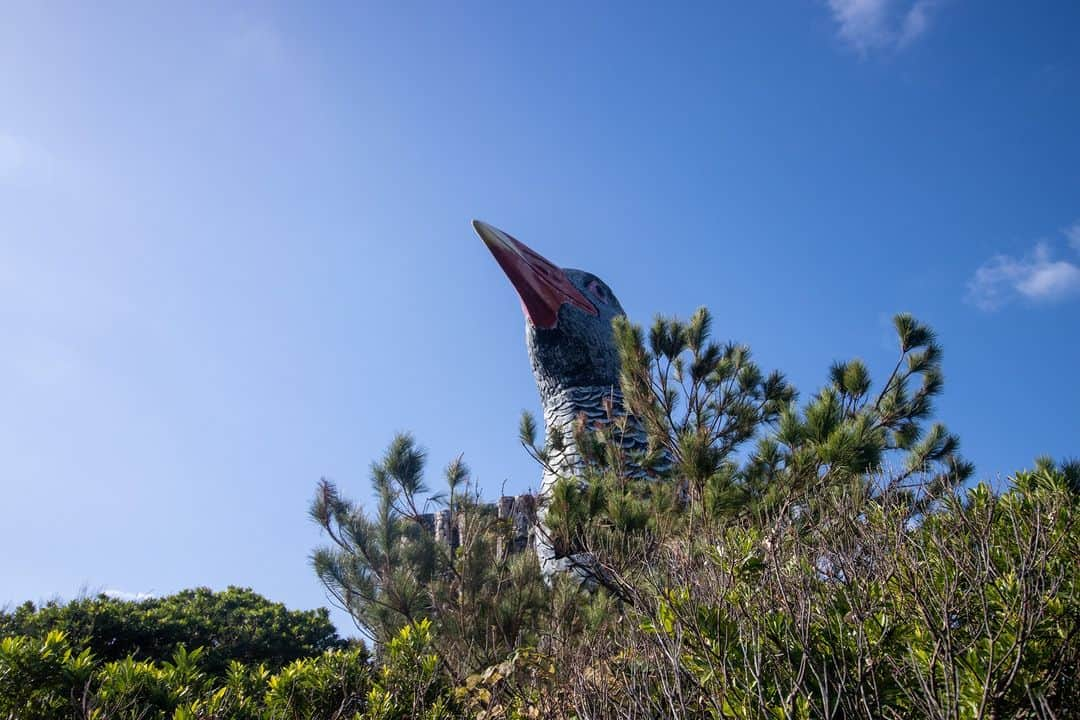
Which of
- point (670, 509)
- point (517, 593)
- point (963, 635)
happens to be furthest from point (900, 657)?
point (517, 593)

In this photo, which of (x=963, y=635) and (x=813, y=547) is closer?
(x=963, y=635)

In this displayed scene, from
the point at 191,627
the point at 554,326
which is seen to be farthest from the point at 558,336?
the point at 191,627

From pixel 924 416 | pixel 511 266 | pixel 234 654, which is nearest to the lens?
pixel 924 416

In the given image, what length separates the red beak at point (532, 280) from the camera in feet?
33.0

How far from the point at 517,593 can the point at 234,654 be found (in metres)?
6.67

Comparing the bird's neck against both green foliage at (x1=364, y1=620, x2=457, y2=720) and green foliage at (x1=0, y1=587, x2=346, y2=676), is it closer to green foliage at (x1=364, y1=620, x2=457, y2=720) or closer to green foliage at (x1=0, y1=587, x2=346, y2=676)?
green foliage at (x1=364, y1=620, x2=457, y2=720)

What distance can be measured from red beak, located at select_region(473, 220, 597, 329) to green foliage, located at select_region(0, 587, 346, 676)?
5.67m

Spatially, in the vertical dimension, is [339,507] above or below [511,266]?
below

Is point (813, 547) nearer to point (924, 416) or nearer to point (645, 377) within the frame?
point (645, 377)

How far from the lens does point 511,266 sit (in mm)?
10133

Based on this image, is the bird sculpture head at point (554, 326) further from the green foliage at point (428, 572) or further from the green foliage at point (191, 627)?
the green foliage at point (191, 627)

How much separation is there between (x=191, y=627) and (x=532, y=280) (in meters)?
6.92

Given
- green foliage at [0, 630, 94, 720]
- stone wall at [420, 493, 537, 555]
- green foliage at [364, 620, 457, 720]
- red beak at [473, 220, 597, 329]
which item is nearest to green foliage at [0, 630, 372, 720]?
green foliage at [0, 630, 94, 720]

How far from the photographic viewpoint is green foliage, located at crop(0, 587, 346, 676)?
33.1 feet
